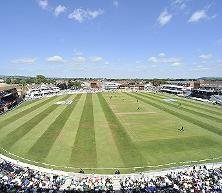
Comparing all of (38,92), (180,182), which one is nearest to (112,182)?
(180,182)

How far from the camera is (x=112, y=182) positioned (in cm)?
3017

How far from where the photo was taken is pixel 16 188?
27016 millimetres

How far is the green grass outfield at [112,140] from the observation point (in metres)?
36.5

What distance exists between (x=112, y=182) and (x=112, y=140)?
16.1 meters

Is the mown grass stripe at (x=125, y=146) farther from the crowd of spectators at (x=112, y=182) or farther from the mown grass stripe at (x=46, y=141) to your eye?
the mown grass stripe at (x=46, y=141)

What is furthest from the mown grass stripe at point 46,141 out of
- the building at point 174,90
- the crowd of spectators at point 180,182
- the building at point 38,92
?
the building at point 174,90

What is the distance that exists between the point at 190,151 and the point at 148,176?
10.5 meters

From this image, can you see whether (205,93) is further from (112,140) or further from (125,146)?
(125,146)

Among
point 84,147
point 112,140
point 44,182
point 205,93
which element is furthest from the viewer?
point 205,93

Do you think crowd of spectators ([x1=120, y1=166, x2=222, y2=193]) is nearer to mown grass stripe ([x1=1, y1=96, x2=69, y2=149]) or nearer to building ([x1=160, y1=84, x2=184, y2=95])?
mown grass stripe ([x1=1, y1=96, x2=69, y2=149])

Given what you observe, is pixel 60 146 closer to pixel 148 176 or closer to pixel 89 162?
pixel 89 162

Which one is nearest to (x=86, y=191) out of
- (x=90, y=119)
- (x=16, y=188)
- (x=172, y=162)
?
(x=16, y=188)

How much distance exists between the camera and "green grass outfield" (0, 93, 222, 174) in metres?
36.5

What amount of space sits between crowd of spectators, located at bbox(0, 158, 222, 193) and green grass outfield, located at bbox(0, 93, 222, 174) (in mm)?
2459
